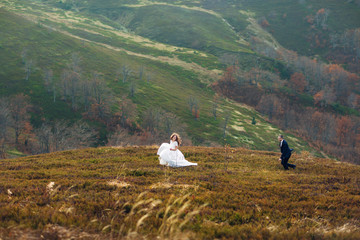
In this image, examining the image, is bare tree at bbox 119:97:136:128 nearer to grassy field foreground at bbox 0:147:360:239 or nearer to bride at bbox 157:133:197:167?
bride at bbox 157:133:197:167

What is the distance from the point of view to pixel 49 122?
77.8 meters

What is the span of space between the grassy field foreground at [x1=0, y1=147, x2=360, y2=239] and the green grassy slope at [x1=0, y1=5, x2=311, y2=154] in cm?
7298

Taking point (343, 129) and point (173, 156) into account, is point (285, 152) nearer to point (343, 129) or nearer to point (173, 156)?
point (173, 156)

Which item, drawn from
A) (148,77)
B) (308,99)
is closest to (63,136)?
(148,77)

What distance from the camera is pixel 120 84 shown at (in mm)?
112000

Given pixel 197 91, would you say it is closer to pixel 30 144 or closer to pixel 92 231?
pixel 30 144

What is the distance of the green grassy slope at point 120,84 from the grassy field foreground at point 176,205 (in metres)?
73.0

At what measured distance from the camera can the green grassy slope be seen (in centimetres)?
8981

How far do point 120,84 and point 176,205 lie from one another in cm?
10872

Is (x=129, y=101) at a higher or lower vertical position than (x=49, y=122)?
higher

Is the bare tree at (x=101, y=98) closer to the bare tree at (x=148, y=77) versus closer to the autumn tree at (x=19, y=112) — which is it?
the autumn tree at (x=19, y=112)

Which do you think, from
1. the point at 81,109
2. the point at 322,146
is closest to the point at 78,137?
the point at 81,109

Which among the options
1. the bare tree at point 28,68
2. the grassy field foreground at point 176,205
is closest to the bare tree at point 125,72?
the bare tree at point 28,68

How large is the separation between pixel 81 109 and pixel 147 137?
29654 mm
